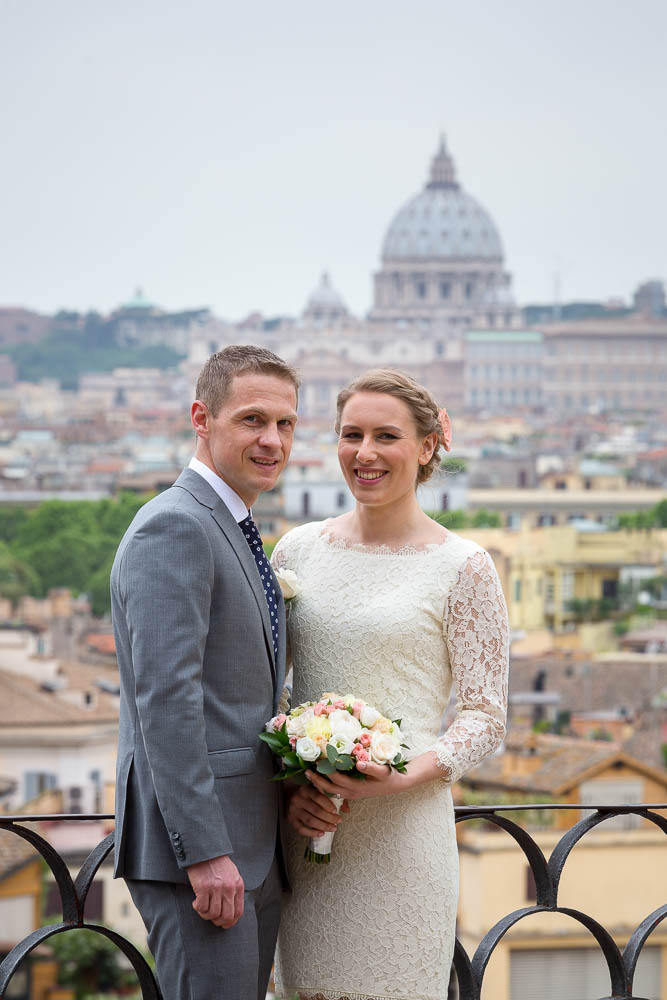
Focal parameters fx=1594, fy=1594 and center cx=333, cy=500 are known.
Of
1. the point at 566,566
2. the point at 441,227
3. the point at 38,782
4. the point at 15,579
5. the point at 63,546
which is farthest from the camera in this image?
the point at 441,227

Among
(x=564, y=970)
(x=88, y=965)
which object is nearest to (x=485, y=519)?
(x=88, y=965)

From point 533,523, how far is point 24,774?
18.9 metres

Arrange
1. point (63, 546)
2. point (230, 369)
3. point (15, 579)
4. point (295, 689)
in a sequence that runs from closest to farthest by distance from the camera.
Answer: point (230, 369) → point (295, 689) → point (15, 579) → point (63, 546)

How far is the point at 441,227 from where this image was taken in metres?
64.3

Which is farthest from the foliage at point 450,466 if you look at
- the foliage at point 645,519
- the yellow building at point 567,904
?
the foliage at point 645,519

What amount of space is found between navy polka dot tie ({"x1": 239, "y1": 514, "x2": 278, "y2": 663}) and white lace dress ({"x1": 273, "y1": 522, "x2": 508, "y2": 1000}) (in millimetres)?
71

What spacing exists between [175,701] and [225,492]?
183mm

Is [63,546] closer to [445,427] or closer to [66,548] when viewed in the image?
[66,548]

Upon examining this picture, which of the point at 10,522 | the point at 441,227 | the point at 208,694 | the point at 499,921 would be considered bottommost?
the point at 10,522

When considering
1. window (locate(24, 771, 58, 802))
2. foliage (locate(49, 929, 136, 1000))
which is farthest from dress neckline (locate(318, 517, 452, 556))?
window (locate(24, 771, 58, 802))

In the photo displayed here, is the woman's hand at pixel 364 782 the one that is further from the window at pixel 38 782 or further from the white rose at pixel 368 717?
the window at pixel 38 782

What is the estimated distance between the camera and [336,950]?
126 cm

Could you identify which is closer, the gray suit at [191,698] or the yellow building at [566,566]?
the gray suit at [191,698]

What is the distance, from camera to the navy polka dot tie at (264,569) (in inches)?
47.9
